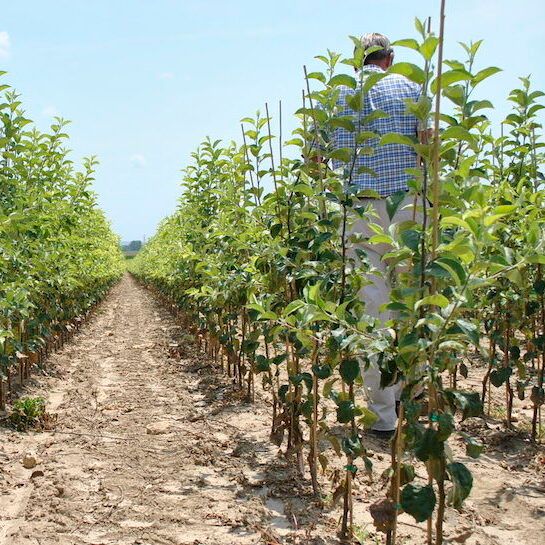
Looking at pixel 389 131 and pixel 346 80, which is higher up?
pixel 389 131

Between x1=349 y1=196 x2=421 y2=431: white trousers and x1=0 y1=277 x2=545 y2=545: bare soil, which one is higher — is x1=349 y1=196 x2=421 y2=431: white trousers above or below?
above

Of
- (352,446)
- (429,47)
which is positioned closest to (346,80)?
(429,47)

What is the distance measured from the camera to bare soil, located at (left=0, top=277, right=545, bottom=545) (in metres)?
3.13

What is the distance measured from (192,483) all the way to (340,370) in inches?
64.6

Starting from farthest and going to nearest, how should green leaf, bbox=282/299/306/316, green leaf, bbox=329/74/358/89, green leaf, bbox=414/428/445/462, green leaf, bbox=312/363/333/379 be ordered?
green leaf, bbox=312/363/333/379
green leaf, bbox=329/74/358/89
green leaf, bbox=282/299/306/316
green leaf, bbox=414/428/445/462

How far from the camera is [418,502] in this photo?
2082mm

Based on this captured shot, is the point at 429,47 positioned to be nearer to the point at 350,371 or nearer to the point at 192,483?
the point at 350,371

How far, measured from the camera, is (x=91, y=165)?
9875 mm

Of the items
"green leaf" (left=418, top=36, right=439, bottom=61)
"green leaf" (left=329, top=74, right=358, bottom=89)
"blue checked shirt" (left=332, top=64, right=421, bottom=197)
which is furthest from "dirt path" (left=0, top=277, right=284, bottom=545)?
"green leaf" (left=418, top=36, right=439, bottom=61)

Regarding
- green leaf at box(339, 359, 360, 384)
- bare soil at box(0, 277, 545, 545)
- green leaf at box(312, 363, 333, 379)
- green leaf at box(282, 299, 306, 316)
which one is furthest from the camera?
bare soil at box(0, 277, 545, 545)

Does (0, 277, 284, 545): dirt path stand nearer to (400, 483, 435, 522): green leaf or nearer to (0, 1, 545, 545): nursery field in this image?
(0, 1, 545, 545): nursery field

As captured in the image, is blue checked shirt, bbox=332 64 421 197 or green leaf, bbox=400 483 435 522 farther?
blue checked shirt, bbox=332 64 421 197

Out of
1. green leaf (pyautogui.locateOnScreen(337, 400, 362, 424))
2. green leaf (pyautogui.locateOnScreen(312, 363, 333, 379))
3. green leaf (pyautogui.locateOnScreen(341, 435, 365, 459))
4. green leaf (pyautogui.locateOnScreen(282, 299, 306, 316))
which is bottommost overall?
green leaf (pyautogui.locateOnScreen(341, 435, 365, 459))

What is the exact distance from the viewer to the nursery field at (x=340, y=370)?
7.16 ft
